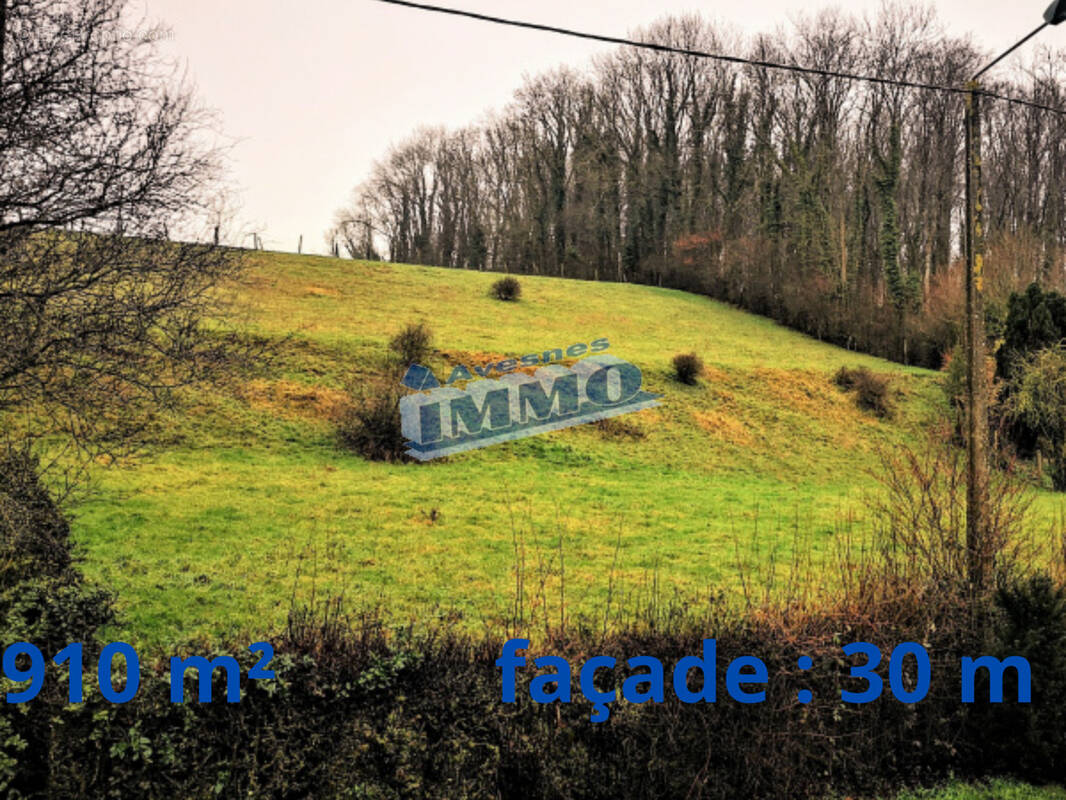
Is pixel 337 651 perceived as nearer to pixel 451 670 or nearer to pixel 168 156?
pixel 451 670

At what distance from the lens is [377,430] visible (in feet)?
54.7

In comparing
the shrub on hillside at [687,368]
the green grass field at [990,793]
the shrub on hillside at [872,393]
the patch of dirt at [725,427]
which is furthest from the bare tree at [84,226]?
the shrub on hillside at [872,393]

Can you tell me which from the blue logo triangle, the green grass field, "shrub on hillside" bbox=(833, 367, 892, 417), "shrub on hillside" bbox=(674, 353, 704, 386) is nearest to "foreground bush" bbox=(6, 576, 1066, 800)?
the green grass field

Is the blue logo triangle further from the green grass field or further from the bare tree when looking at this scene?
the green grass field

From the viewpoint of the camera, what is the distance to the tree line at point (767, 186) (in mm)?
39188

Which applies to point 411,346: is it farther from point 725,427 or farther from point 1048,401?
point 1048,401

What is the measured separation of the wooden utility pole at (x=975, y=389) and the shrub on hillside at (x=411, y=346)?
16.3 m

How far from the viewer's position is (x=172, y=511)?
38.1ft

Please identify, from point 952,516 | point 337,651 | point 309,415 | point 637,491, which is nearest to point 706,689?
point 337,651

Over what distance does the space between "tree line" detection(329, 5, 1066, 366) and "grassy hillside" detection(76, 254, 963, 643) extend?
886 centimetres

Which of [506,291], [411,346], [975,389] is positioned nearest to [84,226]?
[975,389]

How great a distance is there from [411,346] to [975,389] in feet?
55.4

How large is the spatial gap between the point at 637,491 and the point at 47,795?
43.7 feet

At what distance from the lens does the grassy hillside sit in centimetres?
916
